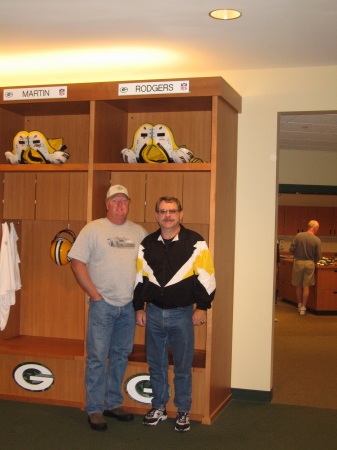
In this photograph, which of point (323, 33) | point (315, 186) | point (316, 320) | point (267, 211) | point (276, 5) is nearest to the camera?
point (276, 5)

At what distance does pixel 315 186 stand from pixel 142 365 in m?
8.44

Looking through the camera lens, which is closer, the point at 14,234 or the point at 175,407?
the point at 175,407

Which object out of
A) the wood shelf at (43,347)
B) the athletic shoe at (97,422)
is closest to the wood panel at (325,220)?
the wood shelf at (43,347)

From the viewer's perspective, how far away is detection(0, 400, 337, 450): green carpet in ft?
13.9

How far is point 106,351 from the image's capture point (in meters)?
4.65

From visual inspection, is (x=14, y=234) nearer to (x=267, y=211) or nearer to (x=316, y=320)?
(x=267, y=211)

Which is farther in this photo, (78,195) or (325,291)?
(325,291)

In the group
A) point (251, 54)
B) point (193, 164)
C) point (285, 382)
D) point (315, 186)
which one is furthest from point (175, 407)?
point (315, 186)

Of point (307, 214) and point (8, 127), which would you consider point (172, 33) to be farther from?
point (307, 214)

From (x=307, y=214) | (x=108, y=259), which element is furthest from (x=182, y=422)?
(x=307, y=214)

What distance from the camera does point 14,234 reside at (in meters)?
5.49

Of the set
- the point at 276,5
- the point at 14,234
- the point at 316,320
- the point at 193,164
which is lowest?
the point at 316,320

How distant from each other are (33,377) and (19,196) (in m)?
1.69

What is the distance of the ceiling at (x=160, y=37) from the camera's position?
393 centimetres
